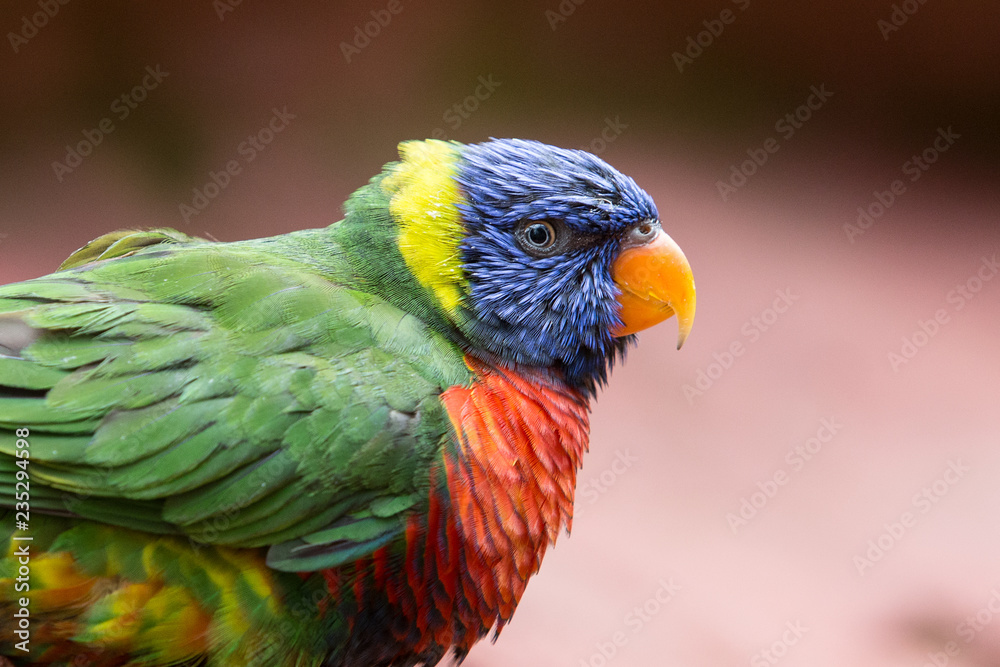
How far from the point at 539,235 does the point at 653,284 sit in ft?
1.28

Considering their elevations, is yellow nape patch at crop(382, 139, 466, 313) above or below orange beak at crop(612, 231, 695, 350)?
below

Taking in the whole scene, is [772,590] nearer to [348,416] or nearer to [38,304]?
[348,416]

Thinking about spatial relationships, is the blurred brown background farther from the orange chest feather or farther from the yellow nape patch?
the yellow nape patch

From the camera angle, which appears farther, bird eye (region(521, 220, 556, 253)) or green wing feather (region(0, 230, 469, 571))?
bird eye (region(521, 220, 556, 253))

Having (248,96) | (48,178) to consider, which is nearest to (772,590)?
(248,96)

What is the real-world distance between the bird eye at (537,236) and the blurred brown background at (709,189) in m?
2.17

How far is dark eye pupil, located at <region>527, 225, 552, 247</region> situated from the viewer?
233 centimetres

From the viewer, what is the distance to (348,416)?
6.47 ft

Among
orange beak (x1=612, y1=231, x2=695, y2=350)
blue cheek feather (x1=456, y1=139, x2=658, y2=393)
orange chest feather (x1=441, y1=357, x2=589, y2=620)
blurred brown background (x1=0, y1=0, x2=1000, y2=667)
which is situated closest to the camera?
orange chest feather (x1=441, y1=357, x2=589, y2=620)

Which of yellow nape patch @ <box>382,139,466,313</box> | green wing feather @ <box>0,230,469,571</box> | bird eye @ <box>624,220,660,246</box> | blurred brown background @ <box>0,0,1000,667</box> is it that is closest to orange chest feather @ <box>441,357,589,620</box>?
green wing feather @ <box>0,230,469,571</box>

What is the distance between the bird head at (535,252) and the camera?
90.7 inches

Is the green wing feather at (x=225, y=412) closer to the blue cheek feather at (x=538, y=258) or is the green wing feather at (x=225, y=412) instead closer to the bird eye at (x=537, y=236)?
the blue cheek feather at (x=538, y=258)

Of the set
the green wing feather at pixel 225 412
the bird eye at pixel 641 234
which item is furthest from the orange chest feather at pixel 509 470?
the bird eye at pixel 641 234

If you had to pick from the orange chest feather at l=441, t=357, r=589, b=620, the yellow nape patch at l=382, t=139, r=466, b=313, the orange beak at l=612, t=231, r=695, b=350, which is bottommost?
the orange chest feather at l=441, t=357, r=589, b=620
